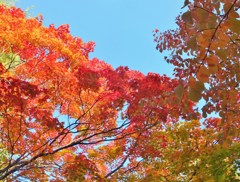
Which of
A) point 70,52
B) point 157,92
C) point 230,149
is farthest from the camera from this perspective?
point 70,52

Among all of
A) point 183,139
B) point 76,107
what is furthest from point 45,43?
point 183,139

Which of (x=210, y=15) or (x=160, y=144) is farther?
(x=160, y=144)

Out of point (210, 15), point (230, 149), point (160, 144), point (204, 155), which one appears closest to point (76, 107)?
point (160, 144)

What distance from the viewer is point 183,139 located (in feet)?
30.6

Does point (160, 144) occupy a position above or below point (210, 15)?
above

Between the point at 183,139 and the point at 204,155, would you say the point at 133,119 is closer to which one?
the point at 183,139

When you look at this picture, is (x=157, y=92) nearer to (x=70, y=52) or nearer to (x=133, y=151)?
(x=133, y=151)

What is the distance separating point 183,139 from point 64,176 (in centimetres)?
351

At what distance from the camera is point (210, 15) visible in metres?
1.51

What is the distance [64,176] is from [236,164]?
178 inches

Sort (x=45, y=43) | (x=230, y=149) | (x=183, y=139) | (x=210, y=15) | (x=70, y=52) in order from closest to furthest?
(x=210, y=15), (x=230, y=149), (x=183, y=139), (x=45, y=43), (x=70, y=52)

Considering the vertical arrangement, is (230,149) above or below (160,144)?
below

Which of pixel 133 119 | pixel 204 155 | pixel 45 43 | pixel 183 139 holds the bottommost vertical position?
pixel 204 155

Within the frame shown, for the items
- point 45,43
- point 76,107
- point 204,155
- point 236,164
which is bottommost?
point 236,164
